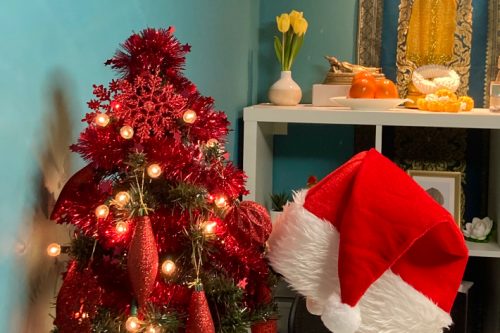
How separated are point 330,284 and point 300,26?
1.44 metres

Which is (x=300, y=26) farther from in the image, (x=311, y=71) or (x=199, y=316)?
(x=199, y=316)

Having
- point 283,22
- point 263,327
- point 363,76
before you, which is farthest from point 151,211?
point 283,22

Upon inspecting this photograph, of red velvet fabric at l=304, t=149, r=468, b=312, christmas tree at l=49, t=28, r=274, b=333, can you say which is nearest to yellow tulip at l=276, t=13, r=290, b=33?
red velvet fabric at l=304, t=149, r=468, b=312

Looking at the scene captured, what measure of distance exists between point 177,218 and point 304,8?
1.76 m

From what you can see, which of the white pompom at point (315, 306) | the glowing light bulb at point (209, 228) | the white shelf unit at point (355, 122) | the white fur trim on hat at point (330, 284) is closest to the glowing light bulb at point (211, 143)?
the glowing light bulb at point (209, 228)

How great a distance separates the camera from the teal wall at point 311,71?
2.54 metres

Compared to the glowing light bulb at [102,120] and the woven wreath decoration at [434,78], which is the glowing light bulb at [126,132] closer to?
the glowing light bulb at [102,120]

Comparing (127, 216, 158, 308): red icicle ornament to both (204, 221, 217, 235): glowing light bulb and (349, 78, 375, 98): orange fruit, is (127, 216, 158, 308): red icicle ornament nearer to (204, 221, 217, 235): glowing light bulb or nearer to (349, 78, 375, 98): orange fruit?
(204, 221, 217, 235): glowing light bulb

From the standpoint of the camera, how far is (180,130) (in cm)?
96

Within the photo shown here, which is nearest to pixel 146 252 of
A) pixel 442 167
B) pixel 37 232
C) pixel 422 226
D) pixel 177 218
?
→ pixel 177 218

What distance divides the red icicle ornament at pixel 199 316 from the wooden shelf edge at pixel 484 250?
4.59 ft

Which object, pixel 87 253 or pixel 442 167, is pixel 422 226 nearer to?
pixel 87 253

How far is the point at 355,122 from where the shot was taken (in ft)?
6.84

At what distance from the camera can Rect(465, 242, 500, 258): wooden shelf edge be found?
2.12 metres
